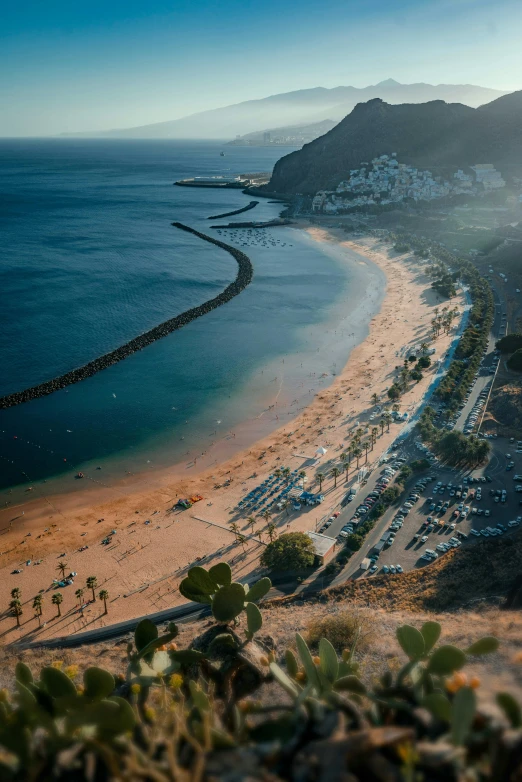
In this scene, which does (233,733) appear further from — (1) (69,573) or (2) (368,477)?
(2) (368,477)

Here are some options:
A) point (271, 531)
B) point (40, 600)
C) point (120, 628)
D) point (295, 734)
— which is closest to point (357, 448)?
point (271, 531)

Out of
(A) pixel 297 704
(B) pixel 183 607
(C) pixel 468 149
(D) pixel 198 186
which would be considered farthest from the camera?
(D) pixel 198 186

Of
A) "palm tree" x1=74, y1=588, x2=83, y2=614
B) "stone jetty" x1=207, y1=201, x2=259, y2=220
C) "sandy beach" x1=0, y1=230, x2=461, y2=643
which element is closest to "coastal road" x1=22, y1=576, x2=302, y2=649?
"sandy beach" x1=0, y1=230, x2=461, y2=643

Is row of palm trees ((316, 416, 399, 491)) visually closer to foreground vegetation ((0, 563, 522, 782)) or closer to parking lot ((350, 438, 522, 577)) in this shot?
parking lot ((350, 438, 522, 577))

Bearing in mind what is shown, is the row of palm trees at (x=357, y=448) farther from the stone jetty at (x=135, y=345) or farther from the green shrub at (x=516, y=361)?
the stone jetty at (x=135, y=345)

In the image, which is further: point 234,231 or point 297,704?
Answer: point 234,231

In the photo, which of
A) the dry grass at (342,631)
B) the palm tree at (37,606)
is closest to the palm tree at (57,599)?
the palm tree at (37,606)

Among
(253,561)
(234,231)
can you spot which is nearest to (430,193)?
(234,231)
